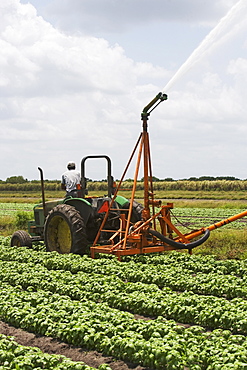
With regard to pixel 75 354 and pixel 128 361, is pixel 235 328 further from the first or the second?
pixel 75 354

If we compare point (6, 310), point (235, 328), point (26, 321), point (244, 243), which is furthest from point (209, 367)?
point (244, 243)

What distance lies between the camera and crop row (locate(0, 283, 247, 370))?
5148 millimetres

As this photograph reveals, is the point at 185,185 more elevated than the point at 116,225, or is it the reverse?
the point at 185,185

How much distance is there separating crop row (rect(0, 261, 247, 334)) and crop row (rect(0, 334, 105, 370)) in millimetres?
1912

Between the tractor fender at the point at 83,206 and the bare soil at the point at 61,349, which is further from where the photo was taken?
the tractor fender at the point at 83,206

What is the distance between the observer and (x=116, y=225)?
1189cm

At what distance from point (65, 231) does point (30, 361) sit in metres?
6.72

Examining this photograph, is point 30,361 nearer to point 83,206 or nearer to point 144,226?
point 144,226

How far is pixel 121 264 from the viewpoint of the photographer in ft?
33.0

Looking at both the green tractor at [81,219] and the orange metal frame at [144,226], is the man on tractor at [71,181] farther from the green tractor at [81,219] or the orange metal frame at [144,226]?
the orange metal frame at [144,226]

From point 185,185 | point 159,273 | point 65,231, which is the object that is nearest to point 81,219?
point 65,231

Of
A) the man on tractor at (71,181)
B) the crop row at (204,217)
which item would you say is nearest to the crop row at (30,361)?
the man on tractor at (71,181)

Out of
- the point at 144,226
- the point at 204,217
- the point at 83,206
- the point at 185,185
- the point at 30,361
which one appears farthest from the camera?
the point at 185,185

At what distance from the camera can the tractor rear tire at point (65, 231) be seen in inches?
434
